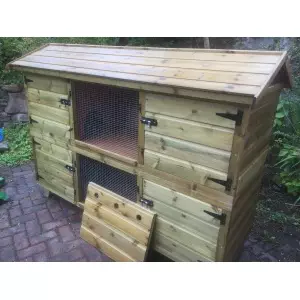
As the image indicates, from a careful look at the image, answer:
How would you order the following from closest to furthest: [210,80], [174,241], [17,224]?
[210,80], [174,241], [17,224]

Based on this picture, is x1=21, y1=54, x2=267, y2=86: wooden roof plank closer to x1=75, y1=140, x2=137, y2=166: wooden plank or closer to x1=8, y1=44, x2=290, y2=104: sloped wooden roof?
x1=8, y1=44, x2=290, y2=104: sloped wooden roof

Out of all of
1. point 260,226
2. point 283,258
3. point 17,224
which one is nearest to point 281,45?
point 260,226

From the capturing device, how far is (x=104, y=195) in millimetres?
3578

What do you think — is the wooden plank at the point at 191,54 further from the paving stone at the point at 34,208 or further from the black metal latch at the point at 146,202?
the paving stone at the point at 34,208

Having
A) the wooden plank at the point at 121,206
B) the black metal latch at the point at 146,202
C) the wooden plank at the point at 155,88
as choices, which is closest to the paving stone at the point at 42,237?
the wooden plank at the point at 121,206

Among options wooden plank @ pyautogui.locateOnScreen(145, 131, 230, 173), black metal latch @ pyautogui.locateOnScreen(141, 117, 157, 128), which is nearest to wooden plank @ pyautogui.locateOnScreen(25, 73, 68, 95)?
black metal latch @ pyautogui.locateOnScreen(141, 117, 157, 128)

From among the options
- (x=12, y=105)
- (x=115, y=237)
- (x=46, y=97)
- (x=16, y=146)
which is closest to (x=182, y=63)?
(x=46, y=97)

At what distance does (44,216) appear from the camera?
423cm

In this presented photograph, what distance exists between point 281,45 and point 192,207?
5947mm

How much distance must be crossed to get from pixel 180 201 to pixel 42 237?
2.15 metres

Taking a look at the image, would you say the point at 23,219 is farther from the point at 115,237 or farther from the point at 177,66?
the point at 177,66

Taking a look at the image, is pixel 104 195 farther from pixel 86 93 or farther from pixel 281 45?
pixel 281 45

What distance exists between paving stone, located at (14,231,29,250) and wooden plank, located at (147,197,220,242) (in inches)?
74.0

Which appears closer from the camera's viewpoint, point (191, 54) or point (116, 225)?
point (191, 54)
